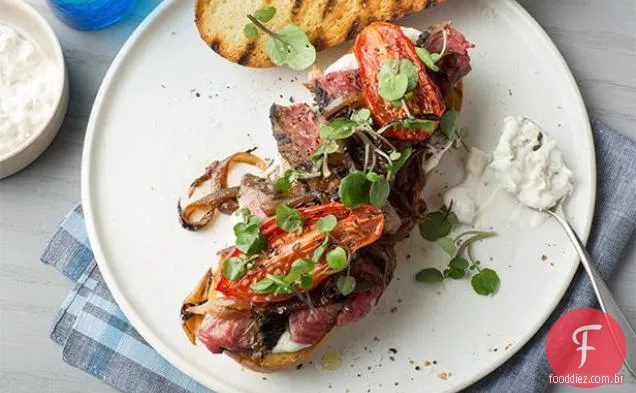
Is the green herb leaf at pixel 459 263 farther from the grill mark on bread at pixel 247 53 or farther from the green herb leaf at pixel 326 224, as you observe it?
the grill mark on bread at pixel 247 53

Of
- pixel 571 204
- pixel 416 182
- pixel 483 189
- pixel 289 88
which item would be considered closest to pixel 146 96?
pixel 289 88

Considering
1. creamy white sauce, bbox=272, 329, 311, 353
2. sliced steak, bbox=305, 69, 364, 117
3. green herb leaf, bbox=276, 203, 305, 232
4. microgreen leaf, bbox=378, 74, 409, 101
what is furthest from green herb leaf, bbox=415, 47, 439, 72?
creamy white sauce, bbox=272, 329, 311, 353

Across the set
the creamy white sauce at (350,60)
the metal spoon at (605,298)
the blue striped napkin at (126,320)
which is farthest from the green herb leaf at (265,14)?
the metal spoon at (605,298)

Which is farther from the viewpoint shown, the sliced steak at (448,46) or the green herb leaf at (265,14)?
the green herb leaf at (265,14)

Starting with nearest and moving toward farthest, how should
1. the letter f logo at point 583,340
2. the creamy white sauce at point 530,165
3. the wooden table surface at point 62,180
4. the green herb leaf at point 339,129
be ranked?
1. the green herb leaf at point 339,129
2. the creamy white sauce at point 530,165
3. the letter f logo at point 583,340
4. the wooden table surface at point 62,180

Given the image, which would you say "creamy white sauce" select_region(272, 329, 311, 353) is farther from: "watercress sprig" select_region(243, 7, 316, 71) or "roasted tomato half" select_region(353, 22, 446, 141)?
"watercress sprig" select_region(243, 7, 316, 71)

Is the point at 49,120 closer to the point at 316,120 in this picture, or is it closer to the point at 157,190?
the point at 157,190
